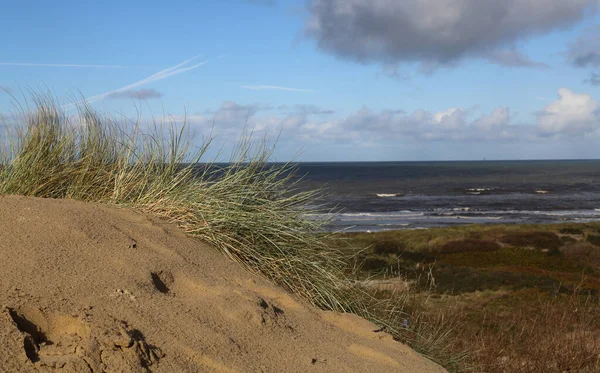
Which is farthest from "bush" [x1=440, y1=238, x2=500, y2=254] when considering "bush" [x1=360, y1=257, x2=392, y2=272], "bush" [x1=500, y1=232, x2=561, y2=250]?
"bush" [x1=360, y1=257, x2=392, y2=272]

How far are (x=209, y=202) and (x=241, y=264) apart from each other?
0.63m

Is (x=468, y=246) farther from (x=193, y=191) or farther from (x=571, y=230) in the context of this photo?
(x=193, y=191)

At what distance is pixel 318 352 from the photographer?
3455 millimetres

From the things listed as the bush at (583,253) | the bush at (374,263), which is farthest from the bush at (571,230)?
the bush at (374,263)

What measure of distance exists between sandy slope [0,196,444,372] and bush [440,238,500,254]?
67.9 ft

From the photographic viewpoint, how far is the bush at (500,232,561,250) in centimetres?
2431

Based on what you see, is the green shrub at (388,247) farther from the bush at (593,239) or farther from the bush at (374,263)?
the bush at (593,239)

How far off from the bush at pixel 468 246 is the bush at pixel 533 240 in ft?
3.08

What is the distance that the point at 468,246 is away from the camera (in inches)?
955

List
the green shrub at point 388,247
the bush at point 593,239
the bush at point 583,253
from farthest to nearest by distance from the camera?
the bush at point 593,239, the green shrub at point 388,247, the bush at point 583,253

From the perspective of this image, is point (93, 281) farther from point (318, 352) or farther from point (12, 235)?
point (318, 352)

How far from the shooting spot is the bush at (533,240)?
24312 mm

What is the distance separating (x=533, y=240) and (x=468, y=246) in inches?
121

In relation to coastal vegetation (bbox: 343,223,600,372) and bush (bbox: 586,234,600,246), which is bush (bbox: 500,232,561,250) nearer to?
coastal vegetation (bbox: 343,223,600,372)
